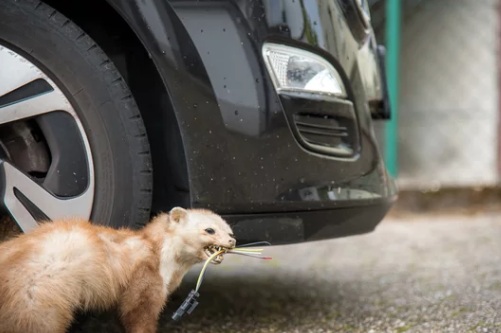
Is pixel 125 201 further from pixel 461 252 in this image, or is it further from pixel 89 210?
pixel 461 252

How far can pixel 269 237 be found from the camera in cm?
256

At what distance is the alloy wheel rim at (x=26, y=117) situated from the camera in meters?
2.32

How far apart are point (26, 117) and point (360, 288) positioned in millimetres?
2003

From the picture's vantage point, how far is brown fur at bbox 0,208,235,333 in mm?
2018

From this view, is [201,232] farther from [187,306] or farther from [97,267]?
[97,267]

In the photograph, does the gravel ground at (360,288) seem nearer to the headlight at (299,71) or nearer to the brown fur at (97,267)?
the brown fur at (97,267)

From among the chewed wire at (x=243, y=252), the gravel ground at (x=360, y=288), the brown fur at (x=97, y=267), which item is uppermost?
the brown fur at (x=97, y=267)

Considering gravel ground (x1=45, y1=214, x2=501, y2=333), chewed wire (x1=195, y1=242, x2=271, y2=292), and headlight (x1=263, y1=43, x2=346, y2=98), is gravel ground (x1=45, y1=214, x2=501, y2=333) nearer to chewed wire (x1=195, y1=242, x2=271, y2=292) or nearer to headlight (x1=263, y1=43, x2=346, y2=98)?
chewed wire (x1=195, y1=242, x2=271, y2=292)

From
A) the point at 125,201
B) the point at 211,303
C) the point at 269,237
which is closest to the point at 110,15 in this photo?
the point at 125,201

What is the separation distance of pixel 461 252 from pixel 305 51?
2709mm

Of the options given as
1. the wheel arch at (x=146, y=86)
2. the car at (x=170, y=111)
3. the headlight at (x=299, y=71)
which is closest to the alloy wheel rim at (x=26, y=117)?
the car at (x=170, y=111)

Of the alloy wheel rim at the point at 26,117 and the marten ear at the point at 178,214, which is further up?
the alloy wheel rim at the point at 26,117

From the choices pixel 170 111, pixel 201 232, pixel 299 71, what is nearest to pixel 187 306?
pixel 201 232

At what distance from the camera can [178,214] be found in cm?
234
